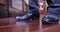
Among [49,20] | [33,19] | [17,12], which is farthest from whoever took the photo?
[17,12]

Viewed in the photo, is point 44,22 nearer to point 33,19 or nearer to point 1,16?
point 33,19

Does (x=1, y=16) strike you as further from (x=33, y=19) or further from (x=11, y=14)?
(x=33, y=19)

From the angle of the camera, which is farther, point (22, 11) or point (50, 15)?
point (22, 11)

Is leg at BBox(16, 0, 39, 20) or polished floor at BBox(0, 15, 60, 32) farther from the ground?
leg at BBox(16, 0, 39, 20)

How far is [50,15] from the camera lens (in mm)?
1027

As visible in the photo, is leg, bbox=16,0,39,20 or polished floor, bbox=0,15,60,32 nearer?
polished floor, bbox=0,15,60,32

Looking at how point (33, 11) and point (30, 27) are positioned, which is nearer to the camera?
point (30, 27)

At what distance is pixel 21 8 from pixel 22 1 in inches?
5.2

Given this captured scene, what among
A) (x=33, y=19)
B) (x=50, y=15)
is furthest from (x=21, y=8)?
(x=50, y=15)

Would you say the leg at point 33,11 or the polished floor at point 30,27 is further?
the leg at point 33,11

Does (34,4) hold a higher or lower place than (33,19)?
higher

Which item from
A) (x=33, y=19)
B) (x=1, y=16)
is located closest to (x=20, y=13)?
(x=1, y=16)

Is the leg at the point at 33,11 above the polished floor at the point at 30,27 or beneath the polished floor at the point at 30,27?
above

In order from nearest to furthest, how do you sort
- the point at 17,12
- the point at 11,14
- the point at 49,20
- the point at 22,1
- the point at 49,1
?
1. the point at 49,20
2. the point at 49,1
3. the point at 11,14
4. the point at 17,12
5. the point at 22,1
